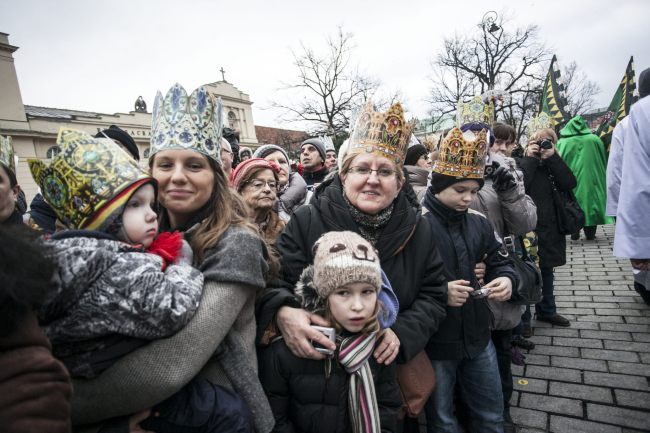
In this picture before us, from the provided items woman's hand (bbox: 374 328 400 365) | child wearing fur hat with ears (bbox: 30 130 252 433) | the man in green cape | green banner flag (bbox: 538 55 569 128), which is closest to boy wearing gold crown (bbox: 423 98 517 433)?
woman's hand (bbox: 374 328 400 365)

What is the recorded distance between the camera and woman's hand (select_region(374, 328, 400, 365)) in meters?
1.55

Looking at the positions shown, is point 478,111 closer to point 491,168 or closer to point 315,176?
point 491,168

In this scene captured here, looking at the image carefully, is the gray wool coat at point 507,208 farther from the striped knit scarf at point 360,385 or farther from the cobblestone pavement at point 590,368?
the striped knit scarf at point 360,385

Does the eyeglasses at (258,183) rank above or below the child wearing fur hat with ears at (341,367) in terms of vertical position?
above

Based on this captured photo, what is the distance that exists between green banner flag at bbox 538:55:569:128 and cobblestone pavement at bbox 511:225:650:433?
396cm

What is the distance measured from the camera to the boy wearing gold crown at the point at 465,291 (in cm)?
201

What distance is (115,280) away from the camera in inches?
39.3

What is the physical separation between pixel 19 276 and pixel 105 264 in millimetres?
308

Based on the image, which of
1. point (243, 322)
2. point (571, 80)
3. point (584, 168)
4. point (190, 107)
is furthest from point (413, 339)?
point (571, 80)

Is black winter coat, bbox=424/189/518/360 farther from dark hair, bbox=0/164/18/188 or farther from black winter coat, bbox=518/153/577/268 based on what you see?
dark hair, bbox=0/164/18/188

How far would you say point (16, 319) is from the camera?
0.71 m

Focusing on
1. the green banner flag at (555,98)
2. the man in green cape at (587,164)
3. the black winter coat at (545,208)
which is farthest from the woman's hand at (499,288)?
the green banner flag at (555,98)

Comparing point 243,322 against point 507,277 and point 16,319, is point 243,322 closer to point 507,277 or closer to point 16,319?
point 16,319

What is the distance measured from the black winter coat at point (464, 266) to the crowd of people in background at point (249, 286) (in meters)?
0.01
